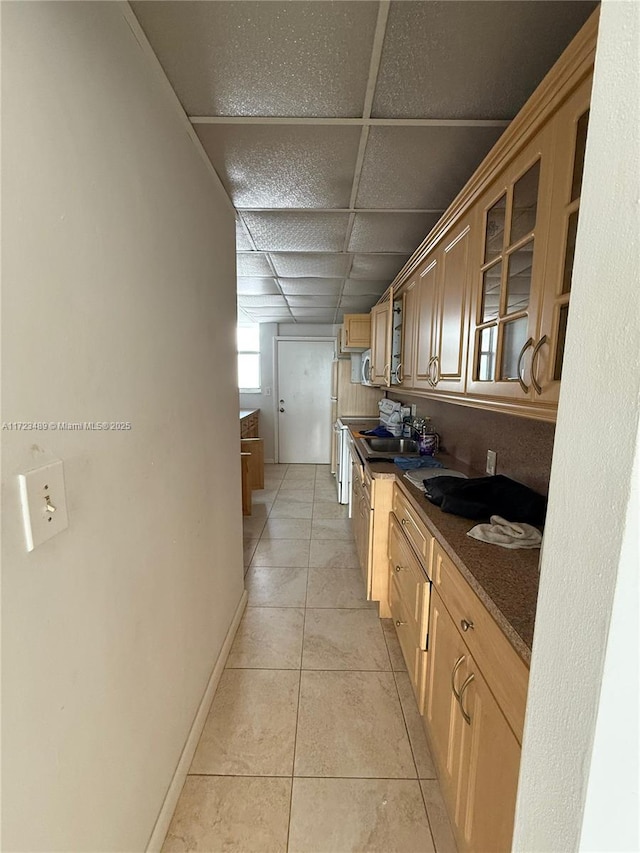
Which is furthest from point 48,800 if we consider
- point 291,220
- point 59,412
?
point 291,220

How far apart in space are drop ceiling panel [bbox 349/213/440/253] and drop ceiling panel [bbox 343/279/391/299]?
32.0 inches

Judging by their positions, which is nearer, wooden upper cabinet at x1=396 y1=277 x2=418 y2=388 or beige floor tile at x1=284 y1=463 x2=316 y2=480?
wooden upper cabinet at x1=396 y1=277 x2=418 y2=388

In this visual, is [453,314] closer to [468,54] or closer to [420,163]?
[420,163]

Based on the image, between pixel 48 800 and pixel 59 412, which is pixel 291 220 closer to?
A: pixel 59 412

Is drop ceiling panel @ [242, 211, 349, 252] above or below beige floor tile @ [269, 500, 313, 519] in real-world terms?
above

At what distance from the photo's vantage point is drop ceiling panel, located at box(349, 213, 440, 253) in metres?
2.01

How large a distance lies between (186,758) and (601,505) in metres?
1.59

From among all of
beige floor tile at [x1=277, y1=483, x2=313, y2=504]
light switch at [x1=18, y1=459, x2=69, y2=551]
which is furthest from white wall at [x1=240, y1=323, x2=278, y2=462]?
light switch at [x1=18, y1=459, x2=69, y2=551]

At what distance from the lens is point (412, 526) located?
1577 millimetres

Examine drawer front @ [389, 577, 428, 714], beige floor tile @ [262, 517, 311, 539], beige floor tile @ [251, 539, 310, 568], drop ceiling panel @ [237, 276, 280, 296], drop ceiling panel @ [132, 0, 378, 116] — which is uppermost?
drop ceiling panel @ [132, 0, 378, 116]

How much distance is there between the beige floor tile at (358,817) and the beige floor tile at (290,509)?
2.42 metres

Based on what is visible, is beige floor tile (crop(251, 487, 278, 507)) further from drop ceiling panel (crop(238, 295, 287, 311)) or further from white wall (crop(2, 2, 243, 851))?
white wall (crop(2, 2, 243, 851))

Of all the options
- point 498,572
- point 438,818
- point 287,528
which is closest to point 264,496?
point 287,528

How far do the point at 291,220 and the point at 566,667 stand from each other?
2.23 meters
